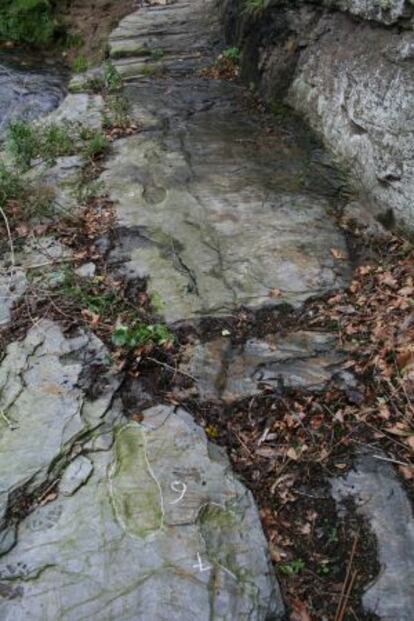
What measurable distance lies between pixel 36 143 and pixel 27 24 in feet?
15.9

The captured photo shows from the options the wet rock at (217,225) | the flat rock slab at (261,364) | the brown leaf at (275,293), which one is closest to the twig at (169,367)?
the flat rock slab at (261,364)

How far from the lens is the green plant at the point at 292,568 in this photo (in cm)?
266

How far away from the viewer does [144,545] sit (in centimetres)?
266

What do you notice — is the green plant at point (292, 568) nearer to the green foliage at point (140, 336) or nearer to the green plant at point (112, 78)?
the green foliage at point (140, 336)

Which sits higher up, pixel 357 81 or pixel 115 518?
pixel 357 81

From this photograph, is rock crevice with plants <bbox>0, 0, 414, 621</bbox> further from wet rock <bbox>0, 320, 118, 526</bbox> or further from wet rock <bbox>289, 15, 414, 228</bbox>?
wet rock <bbox>289, 15, 414, 228</bbox>

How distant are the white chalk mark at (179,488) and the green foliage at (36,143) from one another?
3.73 meters

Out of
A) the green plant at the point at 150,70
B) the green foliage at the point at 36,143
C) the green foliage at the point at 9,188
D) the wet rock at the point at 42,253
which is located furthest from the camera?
the green plant at the point at 150,70

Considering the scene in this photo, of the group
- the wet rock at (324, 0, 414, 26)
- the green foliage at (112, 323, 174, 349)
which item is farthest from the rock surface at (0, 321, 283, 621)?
the wet rock at (324, 0, 414, 26)

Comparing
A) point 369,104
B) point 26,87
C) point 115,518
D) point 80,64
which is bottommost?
point 26,87

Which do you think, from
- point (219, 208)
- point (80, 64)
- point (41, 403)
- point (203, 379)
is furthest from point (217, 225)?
point (80, 64)

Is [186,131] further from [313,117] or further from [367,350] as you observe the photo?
[367,350]

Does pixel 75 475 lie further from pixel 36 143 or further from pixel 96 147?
pixel 36 143

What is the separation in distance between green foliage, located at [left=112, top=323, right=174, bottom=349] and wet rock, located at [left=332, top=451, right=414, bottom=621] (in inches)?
52.3
